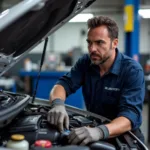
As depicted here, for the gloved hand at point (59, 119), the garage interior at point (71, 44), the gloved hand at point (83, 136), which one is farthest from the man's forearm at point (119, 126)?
the garage interior at point (71, 44)

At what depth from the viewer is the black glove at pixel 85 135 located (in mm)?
1479

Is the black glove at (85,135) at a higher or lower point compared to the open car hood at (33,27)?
lower

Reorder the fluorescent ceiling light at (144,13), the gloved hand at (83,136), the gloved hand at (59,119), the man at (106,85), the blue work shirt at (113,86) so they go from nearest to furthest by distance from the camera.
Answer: the gloved hand at (83,136) → the gloved hand at (59,119) → the man at (106,85) → the blue work shirt at (113,86) → the fluorescent ceiling light at (144,13)

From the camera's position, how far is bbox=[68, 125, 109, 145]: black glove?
1.48 metres

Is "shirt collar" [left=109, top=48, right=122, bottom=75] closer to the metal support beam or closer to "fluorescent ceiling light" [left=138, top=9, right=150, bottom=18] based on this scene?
the metal support beam

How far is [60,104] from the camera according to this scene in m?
1.94

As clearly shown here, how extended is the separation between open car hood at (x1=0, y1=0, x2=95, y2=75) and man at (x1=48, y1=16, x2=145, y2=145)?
9.8 inches

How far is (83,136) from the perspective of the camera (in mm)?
1494

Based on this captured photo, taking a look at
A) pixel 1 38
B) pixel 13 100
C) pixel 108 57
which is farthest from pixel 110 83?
pixel 1 38

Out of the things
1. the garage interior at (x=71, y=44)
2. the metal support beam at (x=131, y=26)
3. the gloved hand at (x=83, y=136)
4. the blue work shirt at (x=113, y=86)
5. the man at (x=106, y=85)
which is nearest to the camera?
the gloved hand at (x=83, y=136)

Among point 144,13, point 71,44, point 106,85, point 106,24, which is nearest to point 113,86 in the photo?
point 106,85

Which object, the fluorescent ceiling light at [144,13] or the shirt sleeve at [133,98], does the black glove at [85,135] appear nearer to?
the shirt sleeve at [133,98]

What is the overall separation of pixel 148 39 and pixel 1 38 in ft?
33.5

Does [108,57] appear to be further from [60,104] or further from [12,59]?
[12,59]
